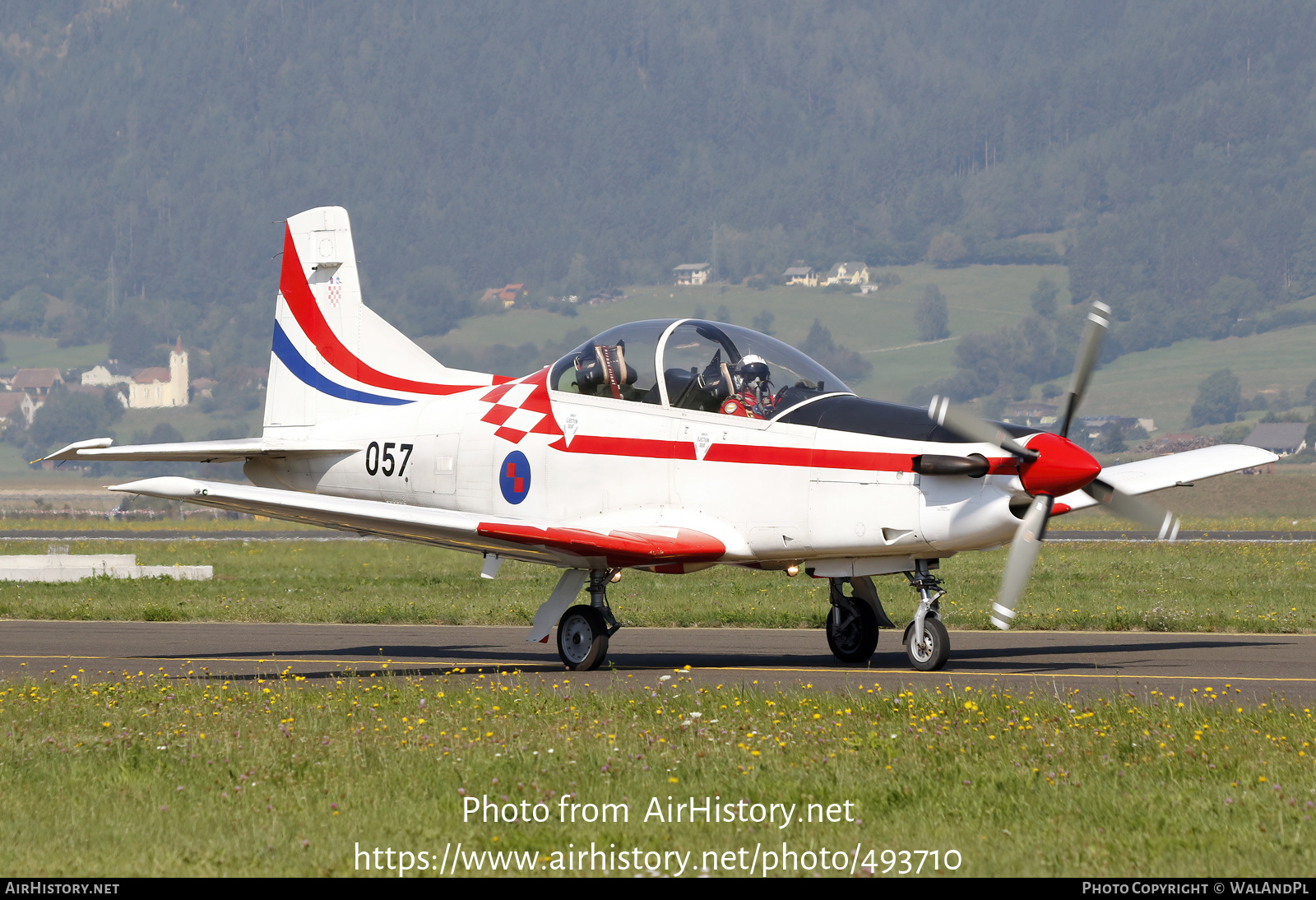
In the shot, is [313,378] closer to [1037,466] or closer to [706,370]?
[706,370]

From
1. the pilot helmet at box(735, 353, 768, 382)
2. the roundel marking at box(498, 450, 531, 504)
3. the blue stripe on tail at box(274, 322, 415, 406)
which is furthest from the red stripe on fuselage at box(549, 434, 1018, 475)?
the blue stripe on tail at box(274, 322, 415, 406)

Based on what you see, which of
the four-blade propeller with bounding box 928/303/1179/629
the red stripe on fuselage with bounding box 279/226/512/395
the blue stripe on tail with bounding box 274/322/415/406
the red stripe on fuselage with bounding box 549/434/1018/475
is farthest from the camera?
the blue stripe on tail with bounding box 274/322/415/406

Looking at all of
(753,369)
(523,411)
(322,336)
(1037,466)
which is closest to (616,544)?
(753,369)

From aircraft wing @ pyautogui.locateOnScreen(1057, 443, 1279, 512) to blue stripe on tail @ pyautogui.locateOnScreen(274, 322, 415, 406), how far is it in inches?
333

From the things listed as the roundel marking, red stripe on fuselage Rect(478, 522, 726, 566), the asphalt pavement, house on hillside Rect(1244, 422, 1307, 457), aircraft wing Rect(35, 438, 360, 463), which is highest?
house on hillside Rect(1244, 422, 1307, 457)

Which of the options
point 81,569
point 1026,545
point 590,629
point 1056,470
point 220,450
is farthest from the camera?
point 81,569

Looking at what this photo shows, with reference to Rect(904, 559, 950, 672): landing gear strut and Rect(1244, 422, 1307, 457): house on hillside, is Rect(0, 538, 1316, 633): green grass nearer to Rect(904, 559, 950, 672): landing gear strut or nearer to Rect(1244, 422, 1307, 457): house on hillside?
Rect(904, 559, 950, 672): landing gear strut

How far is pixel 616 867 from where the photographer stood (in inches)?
274

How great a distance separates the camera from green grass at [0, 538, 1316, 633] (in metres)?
20.6

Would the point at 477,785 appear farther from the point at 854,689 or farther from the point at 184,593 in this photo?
the point at 184,593

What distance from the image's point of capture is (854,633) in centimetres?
1571

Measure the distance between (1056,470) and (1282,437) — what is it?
19149 centimetres

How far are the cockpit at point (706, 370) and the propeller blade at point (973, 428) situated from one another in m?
1.28

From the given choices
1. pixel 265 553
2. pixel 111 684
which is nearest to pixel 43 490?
pixel 265 553
